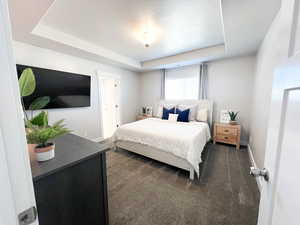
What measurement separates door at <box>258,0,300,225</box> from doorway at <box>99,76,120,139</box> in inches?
160

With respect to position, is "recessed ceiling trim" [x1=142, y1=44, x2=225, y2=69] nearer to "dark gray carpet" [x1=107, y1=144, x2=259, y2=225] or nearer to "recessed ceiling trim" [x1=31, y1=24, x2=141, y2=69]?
"recessed ceiling trim" [x1=31, y1=24, x2=141, y2=69]

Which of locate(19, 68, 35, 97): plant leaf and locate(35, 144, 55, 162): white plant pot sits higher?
locate(19, 68, 35, 97): plant leaf

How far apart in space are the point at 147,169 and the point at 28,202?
2.03m

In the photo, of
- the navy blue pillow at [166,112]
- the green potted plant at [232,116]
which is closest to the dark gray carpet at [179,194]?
the green potted plant at [232,116]

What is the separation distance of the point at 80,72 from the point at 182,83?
3066 millimetres

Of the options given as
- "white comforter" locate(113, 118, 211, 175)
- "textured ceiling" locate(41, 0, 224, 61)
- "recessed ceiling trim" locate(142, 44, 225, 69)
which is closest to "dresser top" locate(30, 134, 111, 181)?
"white comforter" locate(113, 118, 211, 175)

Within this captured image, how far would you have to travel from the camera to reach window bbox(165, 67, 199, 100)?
13.1ft

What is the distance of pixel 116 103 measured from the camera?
429cm

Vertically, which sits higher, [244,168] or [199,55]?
[199,55]

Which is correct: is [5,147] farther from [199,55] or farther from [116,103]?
[116,103]

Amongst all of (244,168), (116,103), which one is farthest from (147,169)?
(116,103)

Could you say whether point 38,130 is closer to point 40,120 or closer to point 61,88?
point 40,120

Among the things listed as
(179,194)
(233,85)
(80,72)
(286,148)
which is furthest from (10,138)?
(233,85)

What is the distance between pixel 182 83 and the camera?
4.23m
